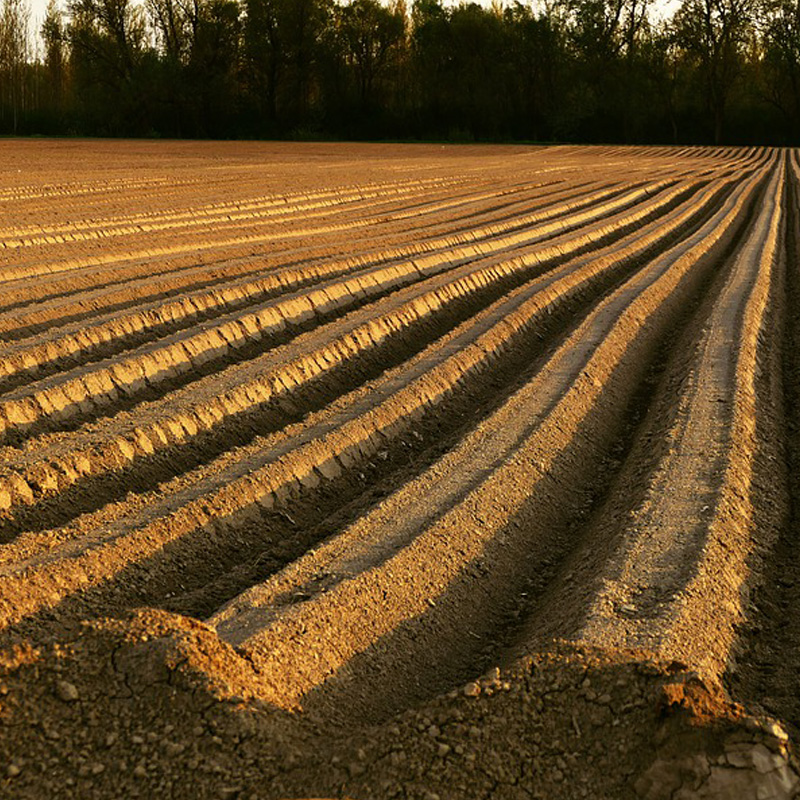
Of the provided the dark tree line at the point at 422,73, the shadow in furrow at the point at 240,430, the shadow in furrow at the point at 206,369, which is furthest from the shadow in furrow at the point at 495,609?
the dark tree line at the point at 422,73

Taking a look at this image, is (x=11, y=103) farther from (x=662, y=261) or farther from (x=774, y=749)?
(x=774, y=749)

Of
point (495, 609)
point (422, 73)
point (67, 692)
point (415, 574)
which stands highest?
point (422, 73)

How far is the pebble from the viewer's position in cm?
312

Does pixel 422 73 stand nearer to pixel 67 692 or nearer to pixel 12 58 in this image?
pixel 12 58

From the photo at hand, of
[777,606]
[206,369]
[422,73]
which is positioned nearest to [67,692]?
[777,606]

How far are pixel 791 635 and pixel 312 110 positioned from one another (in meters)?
46.8

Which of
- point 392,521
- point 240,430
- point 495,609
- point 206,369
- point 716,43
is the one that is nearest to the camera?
point 495,609

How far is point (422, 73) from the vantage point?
166ft

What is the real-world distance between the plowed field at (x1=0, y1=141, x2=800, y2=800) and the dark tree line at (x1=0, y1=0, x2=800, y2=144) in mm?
37848

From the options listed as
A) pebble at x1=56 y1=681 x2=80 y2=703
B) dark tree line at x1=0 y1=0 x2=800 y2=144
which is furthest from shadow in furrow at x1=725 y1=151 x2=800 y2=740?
dark tree line at x1=0 y1=0 x2=800 y2=144

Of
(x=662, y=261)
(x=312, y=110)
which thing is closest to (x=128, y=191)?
(x=662, y=261)

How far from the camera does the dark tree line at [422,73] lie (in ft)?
154

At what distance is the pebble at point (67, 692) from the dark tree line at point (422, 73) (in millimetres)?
44830

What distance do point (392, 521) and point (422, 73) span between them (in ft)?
160
